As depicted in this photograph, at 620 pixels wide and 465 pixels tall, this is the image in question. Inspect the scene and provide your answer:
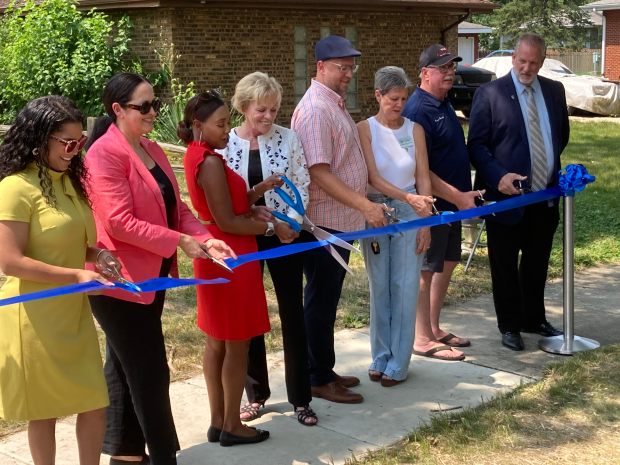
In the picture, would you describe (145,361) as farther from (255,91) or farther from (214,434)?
(255,91)

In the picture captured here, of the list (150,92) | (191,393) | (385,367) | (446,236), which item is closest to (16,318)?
(150,92)

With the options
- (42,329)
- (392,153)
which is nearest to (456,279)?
(392,153)

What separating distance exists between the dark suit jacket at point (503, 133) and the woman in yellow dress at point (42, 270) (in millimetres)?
3387

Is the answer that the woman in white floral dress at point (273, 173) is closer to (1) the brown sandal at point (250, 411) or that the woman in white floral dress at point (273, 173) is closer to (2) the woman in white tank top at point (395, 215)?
(1) the brown sandal at point (250, 411)

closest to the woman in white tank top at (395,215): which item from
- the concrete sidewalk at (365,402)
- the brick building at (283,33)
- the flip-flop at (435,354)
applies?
the concrete sidewalk at (365,402)

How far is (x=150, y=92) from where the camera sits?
4.12m

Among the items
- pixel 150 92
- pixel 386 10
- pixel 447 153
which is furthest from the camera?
pixel 386 10

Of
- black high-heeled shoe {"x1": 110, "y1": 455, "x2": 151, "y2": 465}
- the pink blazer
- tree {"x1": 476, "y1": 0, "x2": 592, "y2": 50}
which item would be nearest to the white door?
tree {"x1": 476, "y1": 0, "x2": 592, "y2": 50}

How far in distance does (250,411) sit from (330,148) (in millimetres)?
1538

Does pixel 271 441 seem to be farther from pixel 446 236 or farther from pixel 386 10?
pixel 386 10

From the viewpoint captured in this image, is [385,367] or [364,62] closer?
[385,367]

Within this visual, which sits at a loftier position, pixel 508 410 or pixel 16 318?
pixel 16 318

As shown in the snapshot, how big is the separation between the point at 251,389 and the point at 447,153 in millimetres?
2036

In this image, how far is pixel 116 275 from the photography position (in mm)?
3805
